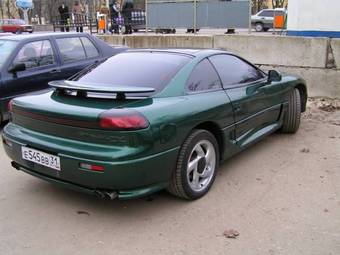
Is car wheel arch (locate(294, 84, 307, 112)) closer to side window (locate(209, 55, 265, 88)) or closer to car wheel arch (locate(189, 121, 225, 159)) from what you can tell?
side window (locate(209, 55, 265, 88))

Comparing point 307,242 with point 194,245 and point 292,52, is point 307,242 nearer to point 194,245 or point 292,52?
point 194,245

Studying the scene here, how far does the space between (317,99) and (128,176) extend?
20.8 ft

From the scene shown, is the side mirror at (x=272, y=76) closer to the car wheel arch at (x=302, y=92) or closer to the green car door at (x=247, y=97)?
the green car door at (x=247, y=97)

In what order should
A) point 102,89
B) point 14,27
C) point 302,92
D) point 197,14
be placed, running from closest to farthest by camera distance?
point 102,89 → point 302,92 → point 197,14 → point 14,27

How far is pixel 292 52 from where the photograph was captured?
899cm

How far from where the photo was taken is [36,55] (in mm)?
7438

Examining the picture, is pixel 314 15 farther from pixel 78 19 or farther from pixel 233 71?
pixel 78 19

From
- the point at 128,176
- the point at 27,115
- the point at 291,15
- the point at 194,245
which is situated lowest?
the point at 194,245

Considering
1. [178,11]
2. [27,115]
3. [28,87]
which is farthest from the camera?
[178,11]

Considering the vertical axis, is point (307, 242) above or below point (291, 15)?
below

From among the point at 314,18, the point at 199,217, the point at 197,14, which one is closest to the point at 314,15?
the point at 314,18

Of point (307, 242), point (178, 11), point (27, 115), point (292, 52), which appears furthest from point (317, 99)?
point (27, 115)

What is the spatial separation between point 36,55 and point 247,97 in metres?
4.10

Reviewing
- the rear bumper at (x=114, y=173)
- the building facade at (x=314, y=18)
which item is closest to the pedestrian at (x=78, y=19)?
the building facade at (x=314, y=18)
